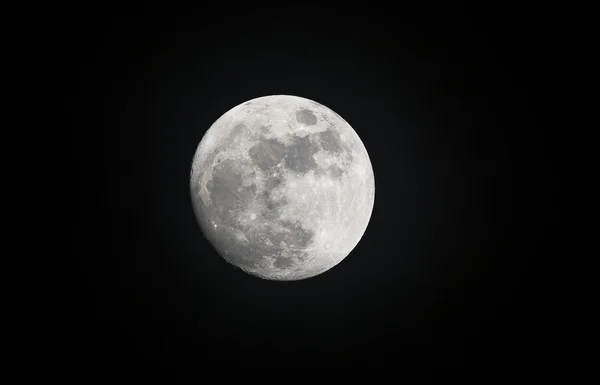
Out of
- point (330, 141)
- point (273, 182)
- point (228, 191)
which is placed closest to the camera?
point (273, 182)

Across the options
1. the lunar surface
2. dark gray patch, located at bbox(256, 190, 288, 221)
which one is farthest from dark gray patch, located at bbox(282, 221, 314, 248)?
dark gray patch, located at bbox(256, 190, 288, 221)

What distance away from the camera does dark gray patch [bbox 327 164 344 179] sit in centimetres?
400

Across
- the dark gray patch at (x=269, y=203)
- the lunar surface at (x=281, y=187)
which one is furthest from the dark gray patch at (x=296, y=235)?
the dark gray patch at (x=269, y=203)

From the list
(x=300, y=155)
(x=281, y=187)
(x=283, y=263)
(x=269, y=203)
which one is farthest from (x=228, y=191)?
(x=283, y=263)

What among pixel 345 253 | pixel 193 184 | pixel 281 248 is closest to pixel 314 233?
pixel 281 248

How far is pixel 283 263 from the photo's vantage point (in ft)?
13.8

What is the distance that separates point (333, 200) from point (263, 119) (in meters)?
1.06

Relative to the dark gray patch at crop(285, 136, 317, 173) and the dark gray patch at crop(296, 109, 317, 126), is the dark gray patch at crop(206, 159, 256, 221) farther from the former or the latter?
the dark gray patch at crop(296, 109, 317, 126)

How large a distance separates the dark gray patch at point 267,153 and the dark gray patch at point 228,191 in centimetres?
20

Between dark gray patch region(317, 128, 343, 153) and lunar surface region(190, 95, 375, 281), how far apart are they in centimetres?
1

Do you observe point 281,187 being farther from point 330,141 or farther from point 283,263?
point 283,263

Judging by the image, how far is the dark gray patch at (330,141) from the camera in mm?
4090

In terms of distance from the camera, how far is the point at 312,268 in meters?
4.36

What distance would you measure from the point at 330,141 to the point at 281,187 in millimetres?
717
